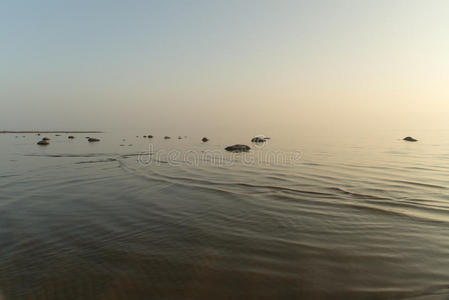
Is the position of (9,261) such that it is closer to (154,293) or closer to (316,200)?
(154,293)

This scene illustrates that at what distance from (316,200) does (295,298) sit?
585 cm

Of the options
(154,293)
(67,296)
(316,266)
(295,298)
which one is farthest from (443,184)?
(67,296)

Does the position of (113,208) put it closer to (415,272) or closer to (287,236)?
(287,236)

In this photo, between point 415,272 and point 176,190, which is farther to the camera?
point 176,190

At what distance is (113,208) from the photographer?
26.8ft

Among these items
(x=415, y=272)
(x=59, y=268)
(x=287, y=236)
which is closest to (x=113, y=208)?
(x=59, y=268)

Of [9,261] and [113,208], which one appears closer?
[9,261]

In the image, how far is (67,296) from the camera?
12.2ft

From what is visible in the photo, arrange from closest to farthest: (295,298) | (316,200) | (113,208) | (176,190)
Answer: (295,298)
(113,208)
(316,200)
(176,190)

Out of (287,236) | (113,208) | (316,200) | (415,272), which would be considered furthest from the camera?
(316,200)

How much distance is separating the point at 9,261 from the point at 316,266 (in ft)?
17.9

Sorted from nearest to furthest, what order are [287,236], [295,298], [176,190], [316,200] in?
[295,298]
[287,236]
[316,200]
[176,190]

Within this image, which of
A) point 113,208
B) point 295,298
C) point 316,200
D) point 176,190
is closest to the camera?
point 295,298

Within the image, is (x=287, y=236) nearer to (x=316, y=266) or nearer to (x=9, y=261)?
(x=316, y=266)
